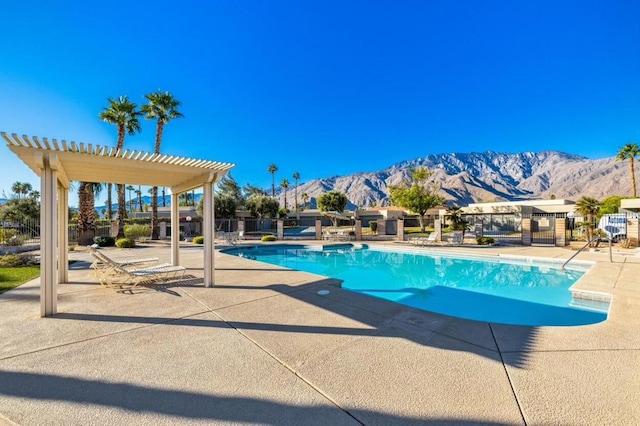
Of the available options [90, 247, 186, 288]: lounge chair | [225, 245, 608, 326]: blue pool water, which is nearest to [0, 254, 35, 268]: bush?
[90, 247, 186, 288]: lounge chair

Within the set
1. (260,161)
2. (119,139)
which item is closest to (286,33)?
(119,139)

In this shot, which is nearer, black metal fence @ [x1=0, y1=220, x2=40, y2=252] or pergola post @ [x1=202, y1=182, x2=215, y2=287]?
pergola post @ [x1=202, y1=182, x2=215, y2=287]

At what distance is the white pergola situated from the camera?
454 centimetres

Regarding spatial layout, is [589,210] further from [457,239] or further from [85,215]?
[85,215]

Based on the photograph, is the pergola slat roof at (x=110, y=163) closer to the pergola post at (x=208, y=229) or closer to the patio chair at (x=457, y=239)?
the pergola post at (x=208, y=229)

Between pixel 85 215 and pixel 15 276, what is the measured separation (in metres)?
11.8

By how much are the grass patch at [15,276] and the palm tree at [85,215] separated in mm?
9455

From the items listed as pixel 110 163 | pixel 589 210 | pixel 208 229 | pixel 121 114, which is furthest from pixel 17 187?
pixel 589 210

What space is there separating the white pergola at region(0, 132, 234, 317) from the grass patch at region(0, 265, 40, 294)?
0.95 metres

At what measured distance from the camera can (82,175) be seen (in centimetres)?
724

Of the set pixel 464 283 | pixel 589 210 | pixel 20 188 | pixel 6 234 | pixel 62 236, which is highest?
pixel 20 188

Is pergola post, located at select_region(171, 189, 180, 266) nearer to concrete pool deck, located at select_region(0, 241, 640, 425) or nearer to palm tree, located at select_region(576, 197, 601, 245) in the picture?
concrete pool deck, located at select_region(0, 241, 640, 425)

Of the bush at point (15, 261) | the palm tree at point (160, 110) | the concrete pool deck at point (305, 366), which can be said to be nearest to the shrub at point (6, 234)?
the bush at point (15, 261)

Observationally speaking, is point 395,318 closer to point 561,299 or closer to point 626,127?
point 561,299
